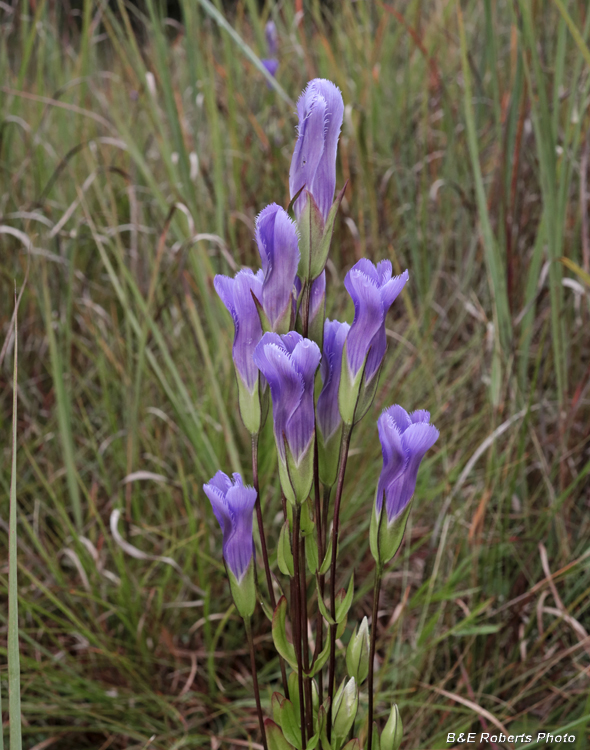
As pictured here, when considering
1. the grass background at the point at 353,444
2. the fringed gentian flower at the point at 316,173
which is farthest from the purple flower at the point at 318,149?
the grass background at the point at 353,444

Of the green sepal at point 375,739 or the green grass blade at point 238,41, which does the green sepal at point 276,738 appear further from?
the green grass blade at point 238,41

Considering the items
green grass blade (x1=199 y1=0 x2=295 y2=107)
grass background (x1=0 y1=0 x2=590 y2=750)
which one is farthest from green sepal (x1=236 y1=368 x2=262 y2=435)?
green grass blade (x1=199 y1=0 x2=295 y2=107)

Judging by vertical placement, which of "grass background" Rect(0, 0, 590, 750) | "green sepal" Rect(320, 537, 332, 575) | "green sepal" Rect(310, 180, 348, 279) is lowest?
"grass background" Rect(0, 0, 590, 750)

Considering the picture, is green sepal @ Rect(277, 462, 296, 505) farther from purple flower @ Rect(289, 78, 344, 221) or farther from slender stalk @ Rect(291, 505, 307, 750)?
purple flower @ Rect(289, 78, 344, 221)

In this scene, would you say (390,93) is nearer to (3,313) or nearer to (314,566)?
(3,313)

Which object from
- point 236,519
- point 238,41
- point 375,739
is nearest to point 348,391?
point 236,519

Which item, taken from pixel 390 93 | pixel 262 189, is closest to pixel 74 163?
pixel 262 189
